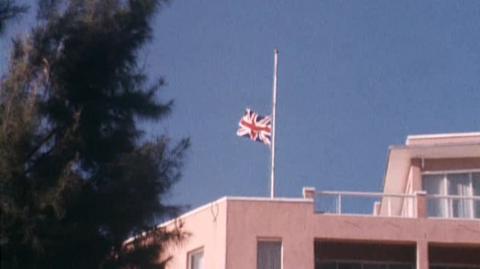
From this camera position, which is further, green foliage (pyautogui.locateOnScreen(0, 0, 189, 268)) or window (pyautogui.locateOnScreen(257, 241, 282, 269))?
window (pyautogui.locateOnScreen(257, 241, 282, 269))

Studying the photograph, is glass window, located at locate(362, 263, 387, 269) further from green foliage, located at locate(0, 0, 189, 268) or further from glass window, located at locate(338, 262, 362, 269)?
green foliage, located at locate(0, 0, 189, 268)

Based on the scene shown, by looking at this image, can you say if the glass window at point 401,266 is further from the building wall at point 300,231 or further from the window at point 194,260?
the window at point 194,260

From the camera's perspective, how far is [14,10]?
1980 centimetres

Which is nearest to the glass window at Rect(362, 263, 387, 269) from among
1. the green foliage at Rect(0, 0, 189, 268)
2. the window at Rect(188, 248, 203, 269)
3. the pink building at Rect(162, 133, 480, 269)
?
the pink building at Rect(162, 133, 480, 269)

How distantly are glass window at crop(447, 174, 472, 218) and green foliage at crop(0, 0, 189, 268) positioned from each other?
19.0 m

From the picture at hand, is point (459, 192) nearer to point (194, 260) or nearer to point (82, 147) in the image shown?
point (194, 260)

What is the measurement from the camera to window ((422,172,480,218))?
3956 centimetres

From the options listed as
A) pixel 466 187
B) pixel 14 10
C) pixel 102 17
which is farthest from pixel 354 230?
pixel 14 10

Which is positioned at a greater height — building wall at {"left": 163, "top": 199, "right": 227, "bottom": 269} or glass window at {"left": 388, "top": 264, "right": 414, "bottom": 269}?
building wall at {"left": 163, "top": 199, "right": 227, "bottom": 269}

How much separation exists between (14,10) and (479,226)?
2047cm

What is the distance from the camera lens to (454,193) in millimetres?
40594

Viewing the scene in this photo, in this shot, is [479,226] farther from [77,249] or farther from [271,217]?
[77,249]

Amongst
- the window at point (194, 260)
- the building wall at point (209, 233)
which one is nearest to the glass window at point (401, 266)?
the building wall at point (209, 233)

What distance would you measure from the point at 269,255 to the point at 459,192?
7.38 metres
